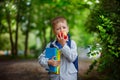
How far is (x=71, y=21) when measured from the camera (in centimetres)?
3053

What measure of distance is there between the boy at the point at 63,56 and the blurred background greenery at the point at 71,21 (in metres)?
0.53

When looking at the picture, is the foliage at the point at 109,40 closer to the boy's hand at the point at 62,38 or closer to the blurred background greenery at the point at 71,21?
the blurred background greenery at the point at 71,21

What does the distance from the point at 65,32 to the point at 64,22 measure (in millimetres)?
154

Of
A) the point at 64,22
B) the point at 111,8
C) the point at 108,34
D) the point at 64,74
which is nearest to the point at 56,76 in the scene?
the point at 64,74

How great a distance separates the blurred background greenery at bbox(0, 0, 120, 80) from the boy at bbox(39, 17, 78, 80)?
53cm

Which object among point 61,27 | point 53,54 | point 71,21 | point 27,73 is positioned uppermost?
point 71,21

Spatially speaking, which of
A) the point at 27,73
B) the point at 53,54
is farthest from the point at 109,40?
the point at 27,73

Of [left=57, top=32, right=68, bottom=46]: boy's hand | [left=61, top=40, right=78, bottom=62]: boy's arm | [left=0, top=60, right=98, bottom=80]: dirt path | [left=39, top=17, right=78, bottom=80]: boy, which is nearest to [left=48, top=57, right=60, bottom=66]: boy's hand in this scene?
[left=39, top=17, right=78, bottom=80]: boy

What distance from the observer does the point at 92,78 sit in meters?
8.09

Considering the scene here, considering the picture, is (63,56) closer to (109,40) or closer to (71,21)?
(109,40)

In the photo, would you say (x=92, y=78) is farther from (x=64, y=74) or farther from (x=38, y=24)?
(x=38, y=24)

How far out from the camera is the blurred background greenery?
480cm

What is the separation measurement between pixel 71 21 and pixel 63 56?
26354mm

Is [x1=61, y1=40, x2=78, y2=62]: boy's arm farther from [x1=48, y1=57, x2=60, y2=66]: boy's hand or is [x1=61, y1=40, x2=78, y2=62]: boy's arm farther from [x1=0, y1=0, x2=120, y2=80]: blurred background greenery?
[x1=0, y1=0, x2=120, y2=80]: blurred background greenery
